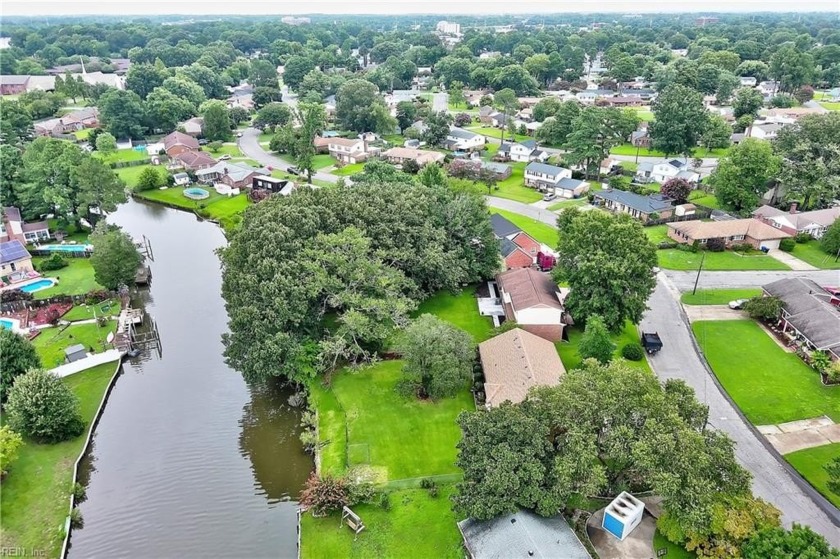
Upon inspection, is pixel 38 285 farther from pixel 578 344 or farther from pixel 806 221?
pixel 806 221

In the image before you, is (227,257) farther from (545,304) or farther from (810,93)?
(810,93)

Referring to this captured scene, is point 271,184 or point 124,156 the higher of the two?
point 271,184

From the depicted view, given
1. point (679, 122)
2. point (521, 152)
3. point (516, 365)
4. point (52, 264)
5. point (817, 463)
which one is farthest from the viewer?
point (521, 152)

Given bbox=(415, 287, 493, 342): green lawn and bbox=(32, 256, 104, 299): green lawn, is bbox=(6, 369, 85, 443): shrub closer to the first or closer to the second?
bbox=(32, 256, 104, 299): green lawn

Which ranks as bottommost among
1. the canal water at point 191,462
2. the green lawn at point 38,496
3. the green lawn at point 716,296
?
the canal water at point 191,462

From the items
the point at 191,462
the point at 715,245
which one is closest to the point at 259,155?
the point at 191,462

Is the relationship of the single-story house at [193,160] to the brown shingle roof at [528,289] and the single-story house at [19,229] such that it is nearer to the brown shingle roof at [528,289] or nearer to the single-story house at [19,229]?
the single-story house at [19,229]

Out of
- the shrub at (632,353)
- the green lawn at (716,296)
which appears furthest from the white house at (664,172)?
the shrub at (632,353)
